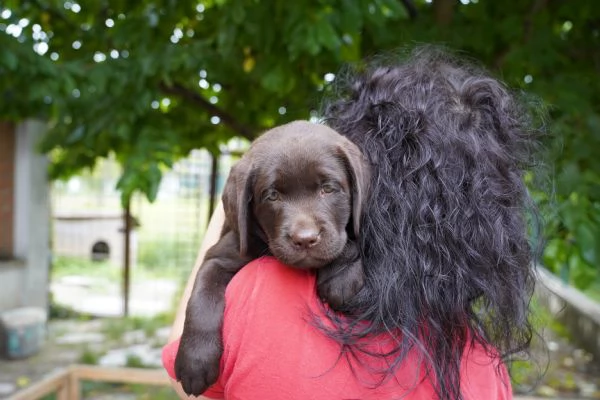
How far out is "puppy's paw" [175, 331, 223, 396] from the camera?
147 centimetres

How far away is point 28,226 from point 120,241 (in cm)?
164

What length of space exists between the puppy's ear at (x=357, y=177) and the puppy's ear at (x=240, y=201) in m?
0.26

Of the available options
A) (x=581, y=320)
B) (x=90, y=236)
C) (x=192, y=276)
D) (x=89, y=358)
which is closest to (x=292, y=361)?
(x=192, y=276)

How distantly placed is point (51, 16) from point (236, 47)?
4.34ft

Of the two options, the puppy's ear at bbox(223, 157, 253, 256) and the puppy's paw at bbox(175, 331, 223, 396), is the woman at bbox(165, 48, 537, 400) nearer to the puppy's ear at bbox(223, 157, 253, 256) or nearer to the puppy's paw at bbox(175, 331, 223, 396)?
the puppy's paw at bbox(175, 331, 223, 396)

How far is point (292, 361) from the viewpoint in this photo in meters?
1.33

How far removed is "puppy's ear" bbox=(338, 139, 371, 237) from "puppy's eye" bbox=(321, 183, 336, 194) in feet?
0.21

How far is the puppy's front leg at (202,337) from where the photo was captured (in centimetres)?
147

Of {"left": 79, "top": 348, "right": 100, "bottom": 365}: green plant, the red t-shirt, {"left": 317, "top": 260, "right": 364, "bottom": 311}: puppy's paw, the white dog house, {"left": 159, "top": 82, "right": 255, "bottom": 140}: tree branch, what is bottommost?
{"left": 79, "top": 348, "right": 100, "bottom": 365}: green plant

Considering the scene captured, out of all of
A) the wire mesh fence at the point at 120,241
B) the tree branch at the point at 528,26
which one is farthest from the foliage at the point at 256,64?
the wire mesh fence at the point at 120,241

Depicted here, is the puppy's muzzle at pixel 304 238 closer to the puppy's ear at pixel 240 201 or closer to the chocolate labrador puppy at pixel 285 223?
the chocolate labrador puppy at pixel 285 223

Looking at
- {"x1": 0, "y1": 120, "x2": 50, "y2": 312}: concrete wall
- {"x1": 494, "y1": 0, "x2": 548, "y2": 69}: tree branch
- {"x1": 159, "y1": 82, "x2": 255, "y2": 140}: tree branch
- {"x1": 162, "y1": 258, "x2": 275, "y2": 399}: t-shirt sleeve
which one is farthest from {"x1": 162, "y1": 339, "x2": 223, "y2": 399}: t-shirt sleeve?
{"x1": 0, "y1": 120, "x2": 50, "y2": 312}: concrete wall

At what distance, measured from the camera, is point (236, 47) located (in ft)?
10.4

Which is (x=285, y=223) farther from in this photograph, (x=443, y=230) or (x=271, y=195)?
(x=443, y=230)
